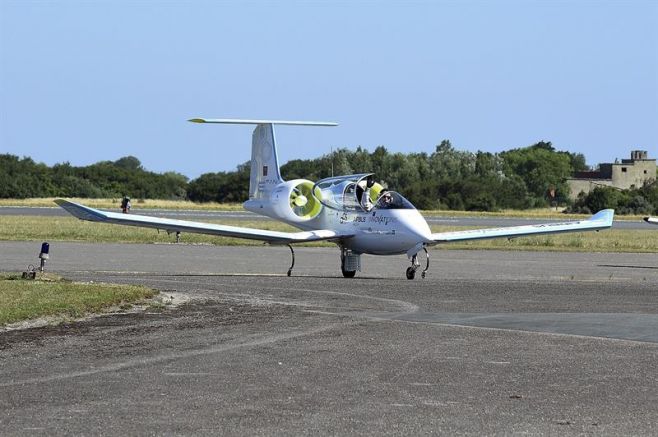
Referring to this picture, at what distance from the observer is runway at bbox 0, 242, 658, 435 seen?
10352 millimetres

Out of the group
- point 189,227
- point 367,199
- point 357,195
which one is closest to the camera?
point 189,227

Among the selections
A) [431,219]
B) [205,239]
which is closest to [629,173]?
[431,219]

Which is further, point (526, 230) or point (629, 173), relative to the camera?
point (629, 173)

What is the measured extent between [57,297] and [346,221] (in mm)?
11180

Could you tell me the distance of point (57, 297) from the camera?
2002cm

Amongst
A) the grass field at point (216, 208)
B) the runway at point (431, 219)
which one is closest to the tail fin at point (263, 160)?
the runway at point (431, 219)

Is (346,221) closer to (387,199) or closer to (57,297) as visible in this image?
(387,199)

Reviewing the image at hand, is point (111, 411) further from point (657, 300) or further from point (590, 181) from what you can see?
point (590, 181)

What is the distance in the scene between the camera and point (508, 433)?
981 centimetres

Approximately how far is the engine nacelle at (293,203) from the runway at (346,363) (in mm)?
5146

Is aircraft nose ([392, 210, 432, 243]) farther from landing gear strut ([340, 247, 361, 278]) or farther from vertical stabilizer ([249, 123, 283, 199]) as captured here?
vertical stabilizer ([249, 123, 283, 199])

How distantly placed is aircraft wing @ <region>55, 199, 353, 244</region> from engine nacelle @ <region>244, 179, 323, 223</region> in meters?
0.79

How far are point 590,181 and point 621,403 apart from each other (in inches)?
5579

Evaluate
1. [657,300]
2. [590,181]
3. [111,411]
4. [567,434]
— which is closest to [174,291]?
[657,300]
